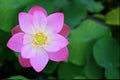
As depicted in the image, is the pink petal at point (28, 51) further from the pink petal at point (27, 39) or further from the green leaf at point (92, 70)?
Result: the green leaf at point (92, 70)

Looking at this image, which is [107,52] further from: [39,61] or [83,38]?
[39,61]

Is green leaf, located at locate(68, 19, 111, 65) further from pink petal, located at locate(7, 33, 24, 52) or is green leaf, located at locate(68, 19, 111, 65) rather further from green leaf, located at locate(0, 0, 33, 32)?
pink petal, located at locate(7, 33, 24, 52)

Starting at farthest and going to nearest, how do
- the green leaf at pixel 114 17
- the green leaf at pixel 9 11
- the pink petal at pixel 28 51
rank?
1. the green leaf at pixel 114 17
2. the green leaf at pixel 9 11
3. the pink petal at pixel 28 51

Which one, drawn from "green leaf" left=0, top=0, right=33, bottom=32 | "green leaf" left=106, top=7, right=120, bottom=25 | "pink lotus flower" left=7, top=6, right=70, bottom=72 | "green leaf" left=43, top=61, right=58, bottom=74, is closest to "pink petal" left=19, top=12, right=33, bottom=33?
"pink lotus flower" left=7, top=6, right=70, bottom=72

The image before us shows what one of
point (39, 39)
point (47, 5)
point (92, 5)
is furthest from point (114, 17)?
point (39, 39)

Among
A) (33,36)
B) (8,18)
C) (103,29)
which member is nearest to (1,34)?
(8,18)

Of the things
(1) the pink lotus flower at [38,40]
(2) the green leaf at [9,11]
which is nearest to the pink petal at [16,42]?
(1) the pink lotus flower at [38,40]
